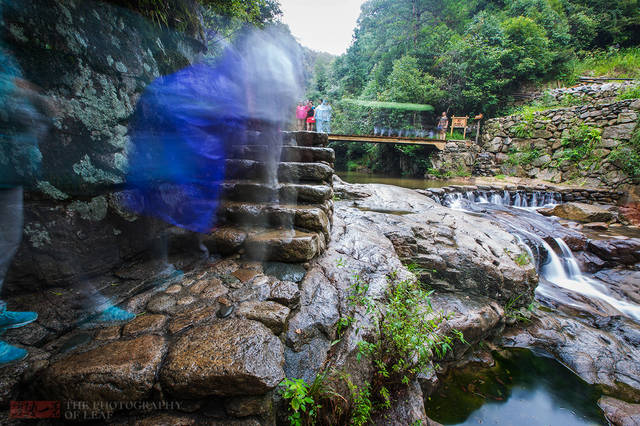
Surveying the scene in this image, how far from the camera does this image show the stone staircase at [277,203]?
2.41m

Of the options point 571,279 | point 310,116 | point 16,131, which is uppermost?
point 310,116

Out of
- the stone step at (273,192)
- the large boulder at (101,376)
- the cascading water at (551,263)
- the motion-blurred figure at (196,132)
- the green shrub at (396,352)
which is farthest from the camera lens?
the cascading water at (551,263)

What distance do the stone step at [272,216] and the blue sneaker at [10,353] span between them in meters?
1.69

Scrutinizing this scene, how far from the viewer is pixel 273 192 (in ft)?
9.98

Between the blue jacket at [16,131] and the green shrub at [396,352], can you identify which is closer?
the blue jacket at [16,131]

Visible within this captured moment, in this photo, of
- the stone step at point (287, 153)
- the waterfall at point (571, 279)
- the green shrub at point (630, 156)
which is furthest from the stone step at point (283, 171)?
the green shrub at point (630, 156)

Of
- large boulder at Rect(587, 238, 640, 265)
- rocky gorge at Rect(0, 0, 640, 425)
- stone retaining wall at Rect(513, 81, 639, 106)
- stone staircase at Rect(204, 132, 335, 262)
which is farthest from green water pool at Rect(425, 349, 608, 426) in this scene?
stone retaining wall at Rect(513, 81, 639, 106)

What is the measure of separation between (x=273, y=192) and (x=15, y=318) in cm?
218

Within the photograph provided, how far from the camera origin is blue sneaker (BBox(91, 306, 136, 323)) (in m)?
1.62

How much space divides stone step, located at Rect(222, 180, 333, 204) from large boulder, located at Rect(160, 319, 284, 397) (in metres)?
1.77

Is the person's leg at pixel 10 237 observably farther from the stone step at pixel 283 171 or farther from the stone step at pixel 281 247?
the stone step at pixel 283 171

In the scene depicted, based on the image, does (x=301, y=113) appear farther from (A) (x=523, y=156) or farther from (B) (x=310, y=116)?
(A) (x=523, y=156)

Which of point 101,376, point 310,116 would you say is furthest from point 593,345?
point 310,116

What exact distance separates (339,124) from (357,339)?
81.7 ft
